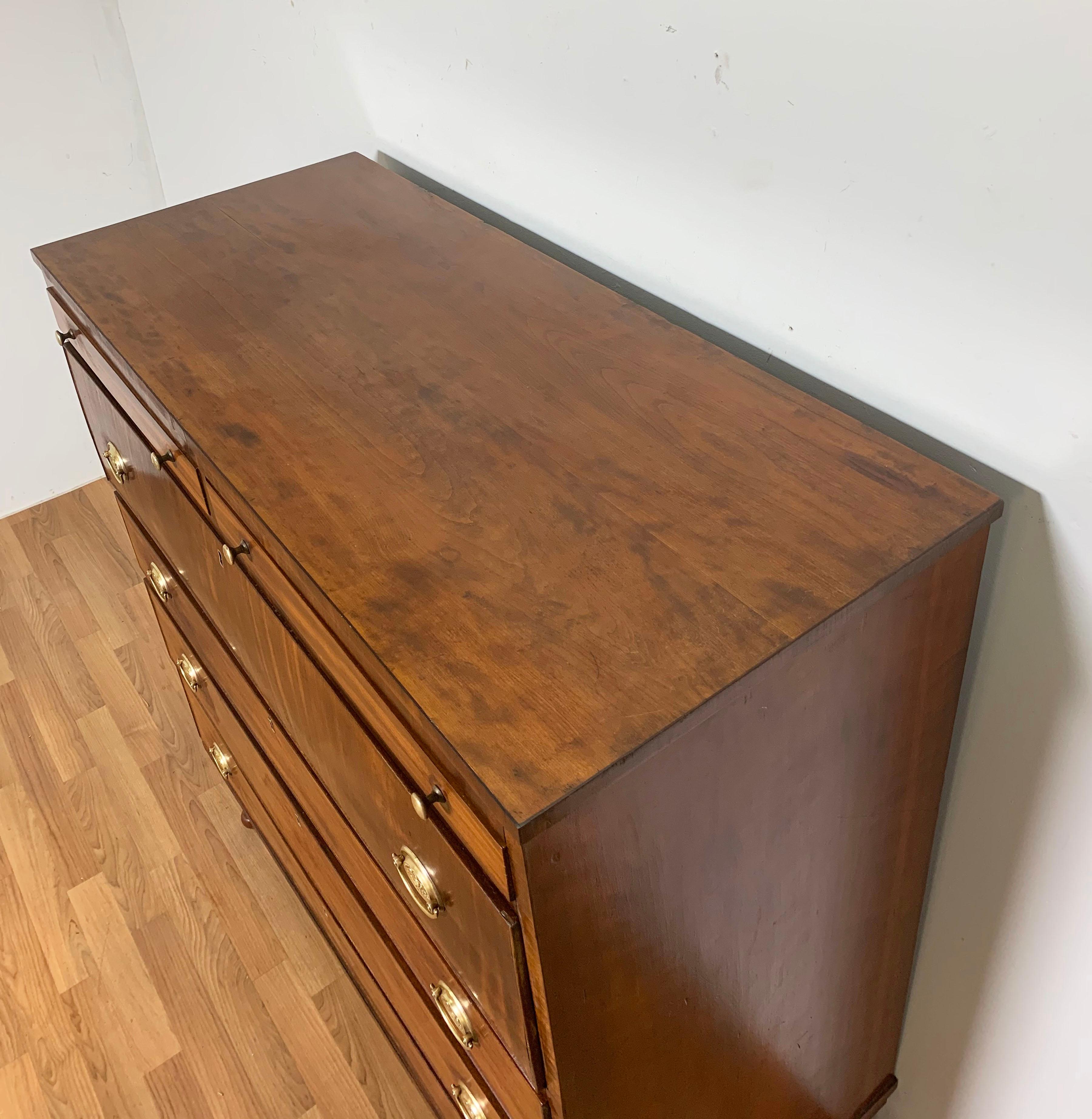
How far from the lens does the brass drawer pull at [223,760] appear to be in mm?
1428

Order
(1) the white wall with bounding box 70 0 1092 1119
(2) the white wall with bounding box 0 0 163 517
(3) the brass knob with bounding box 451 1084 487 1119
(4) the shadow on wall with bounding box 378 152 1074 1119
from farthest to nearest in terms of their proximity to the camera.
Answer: (2) the white wall with bounding box 0 0 163 517 → (3) the brass knob with bounding box 451 1084 487 1119 → (4) the shadow on wall with bounding box 378 152 1074 1119 → (1) the white wall with bounding box 70 0 1092 1119

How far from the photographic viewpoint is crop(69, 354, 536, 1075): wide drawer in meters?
0.64

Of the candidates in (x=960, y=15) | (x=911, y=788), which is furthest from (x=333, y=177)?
(x=911, y=788)

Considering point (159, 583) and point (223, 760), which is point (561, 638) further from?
point (223, 760)

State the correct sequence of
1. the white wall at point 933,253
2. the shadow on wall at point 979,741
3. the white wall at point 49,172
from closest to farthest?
the white wall at point 933,253
the shadow on wall at point 979,741
the white wall at point 49,172

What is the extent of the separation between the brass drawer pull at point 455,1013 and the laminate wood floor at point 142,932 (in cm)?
57

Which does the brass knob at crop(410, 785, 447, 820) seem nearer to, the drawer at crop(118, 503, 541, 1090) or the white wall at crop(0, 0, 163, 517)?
the drawer at crop(118, 503, 541, 1090)

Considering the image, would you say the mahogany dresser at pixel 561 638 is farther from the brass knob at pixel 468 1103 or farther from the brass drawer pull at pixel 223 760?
the brass drawer pull at pixel 223 760

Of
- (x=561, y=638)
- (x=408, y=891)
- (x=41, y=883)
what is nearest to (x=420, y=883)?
(x=408, y=891)

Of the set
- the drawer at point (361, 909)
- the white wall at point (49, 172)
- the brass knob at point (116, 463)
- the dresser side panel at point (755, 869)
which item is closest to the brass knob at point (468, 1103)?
the drawer at point (361, 909)

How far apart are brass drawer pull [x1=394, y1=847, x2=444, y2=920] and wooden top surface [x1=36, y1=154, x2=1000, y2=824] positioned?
182 millimetres

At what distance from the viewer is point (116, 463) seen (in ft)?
3.95

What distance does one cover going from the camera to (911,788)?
0.83 metres

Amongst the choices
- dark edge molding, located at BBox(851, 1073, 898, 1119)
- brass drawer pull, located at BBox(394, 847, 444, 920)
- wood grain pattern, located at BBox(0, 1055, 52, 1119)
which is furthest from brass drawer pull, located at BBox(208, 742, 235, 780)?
dark edge molding, located at BBox(851, 1073, 898, 1119)
